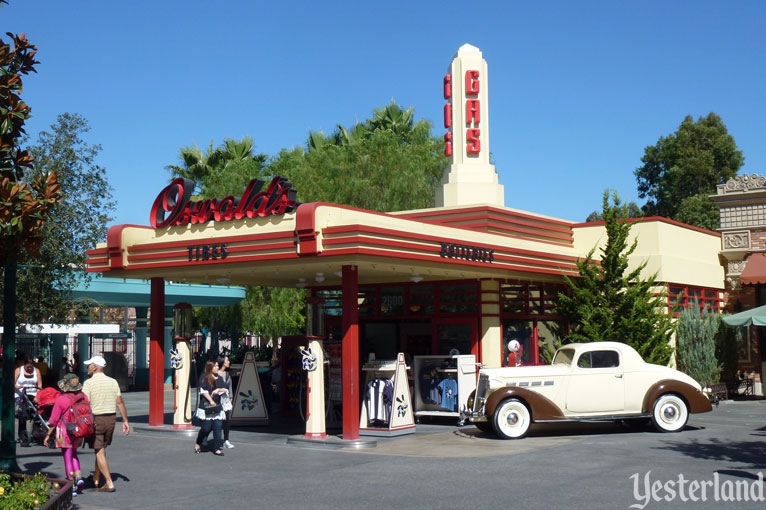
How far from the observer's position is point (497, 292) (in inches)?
831

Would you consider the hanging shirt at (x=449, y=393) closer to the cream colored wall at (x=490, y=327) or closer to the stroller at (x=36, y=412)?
the cream colored wall at (x=490, y=327)

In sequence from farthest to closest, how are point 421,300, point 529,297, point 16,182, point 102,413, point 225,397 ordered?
1. point 529,297
2. point 421,300
3. point 225,397
4. point 102,413
5. point 16,182

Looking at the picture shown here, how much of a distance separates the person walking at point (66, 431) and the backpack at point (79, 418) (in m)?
0.02

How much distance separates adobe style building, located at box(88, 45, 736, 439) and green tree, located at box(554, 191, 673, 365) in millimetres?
632

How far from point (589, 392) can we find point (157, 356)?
32.4ft

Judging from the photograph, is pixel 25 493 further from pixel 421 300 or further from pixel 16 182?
pixel 421 300

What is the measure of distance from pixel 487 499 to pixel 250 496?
3.16 metres

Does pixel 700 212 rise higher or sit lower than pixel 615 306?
higher

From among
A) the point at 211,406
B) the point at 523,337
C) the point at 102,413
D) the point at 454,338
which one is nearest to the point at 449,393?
the point at 454,338

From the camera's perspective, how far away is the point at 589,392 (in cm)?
1709

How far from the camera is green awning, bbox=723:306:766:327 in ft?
74.9

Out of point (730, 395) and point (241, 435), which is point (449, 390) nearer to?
point (241, 435)

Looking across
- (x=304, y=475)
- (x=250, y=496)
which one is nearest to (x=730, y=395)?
(x=304, y=475)

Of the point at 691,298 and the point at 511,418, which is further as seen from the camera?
the point at 691,298
